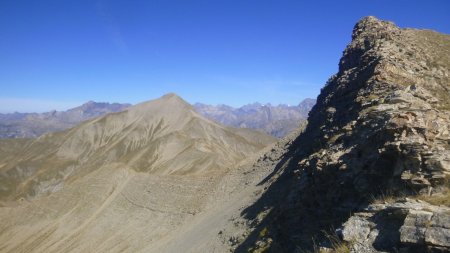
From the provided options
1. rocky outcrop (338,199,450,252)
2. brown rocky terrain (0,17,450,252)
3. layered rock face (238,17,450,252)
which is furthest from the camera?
brown rocky terrain (0,17,450,252)

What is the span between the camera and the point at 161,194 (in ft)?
255

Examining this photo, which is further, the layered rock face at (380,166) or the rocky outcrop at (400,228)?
the layered rock face at (380,166)

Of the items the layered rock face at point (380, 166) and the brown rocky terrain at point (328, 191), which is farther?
the brown rocky terrain at point (328, 191)

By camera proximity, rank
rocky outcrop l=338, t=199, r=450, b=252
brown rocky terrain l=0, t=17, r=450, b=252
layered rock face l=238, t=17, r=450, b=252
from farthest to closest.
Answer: brown rocky terrain l=0, t=17, r=450, b=252
layered rock face l=238, t=17, r=450, b=252
rocky outcrop l=338, t=199, r=450, b=252

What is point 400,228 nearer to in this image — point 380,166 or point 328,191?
point 380,166

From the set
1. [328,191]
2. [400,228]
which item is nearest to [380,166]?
[328,191]

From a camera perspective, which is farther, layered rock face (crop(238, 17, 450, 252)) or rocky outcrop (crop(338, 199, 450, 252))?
layered rock face (crop(238, 17, 450, 252))

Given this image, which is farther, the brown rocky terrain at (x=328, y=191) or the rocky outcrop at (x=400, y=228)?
the brown rocky terrain at (x=328, y=191)

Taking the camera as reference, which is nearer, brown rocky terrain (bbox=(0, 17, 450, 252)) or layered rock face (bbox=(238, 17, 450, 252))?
layered rock face (bbox=(238, 17, 450, 252))

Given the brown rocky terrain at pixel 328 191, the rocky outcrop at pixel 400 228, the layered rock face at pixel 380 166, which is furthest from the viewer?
the brown rocky terrain at pixel 328 191

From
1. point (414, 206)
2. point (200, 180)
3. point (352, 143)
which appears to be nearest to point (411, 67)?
point (352, 143)

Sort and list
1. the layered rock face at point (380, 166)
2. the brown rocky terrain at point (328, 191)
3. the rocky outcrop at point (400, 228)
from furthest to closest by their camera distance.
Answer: the brown rocky terrain at point (328, 191) → the layered rock face at point (380, 166) → the rocky outcrop at point (400, 228)

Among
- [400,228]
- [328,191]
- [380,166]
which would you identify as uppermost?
[380,166]

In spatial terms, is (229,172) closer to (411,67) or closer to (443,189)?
(411,67)
